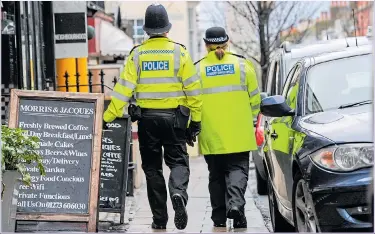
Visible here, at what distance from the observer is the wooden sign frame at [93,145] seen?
800 centimetres

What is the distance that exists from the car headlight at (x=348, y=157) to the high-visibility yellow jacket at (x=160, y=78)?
2.22 meters

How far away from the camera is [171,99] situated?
8.12 meters

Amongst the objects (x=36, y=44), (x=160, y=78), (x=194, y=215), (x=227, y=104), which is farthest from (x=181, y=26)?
(x=160, y=78)

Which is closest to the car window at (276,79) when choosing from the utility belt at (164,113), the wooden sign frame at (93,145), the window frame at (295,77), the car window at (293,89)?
the window frame at (295,77)

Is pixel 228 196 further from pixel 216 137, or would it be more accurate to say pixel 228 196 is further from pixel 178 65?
pixel 178 65

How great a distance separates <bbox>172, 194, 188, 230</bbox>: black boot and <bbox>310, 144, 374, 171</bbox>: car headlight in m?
2.20

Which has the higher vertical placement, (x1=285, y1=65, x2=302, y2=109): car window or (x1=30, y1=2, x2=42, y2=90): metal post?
(x1=30, y1=2, x2=42, y2=90): metal post

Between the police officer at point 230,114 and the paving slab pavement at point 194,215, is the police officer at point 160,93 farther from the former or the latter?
the paving slab pavement at point 194,215

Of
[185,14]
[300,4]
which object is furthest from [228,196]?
[185,14]

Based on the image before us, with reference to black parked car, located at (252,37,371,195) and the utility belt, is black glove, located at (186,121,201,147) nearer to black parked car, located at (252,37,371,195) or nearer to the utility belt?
the utility belt

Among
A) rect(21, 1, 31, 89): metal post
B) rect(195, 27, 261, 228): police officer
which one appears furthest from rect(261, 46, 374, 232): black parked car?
rect(21, 1, 31, 89): metal post

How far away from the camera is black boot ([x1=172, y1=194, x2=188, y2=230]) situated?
8078 mm

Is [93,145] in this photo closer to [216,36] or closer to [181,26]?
[216,36]

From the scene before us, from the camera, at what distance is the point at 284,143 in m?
7.51
